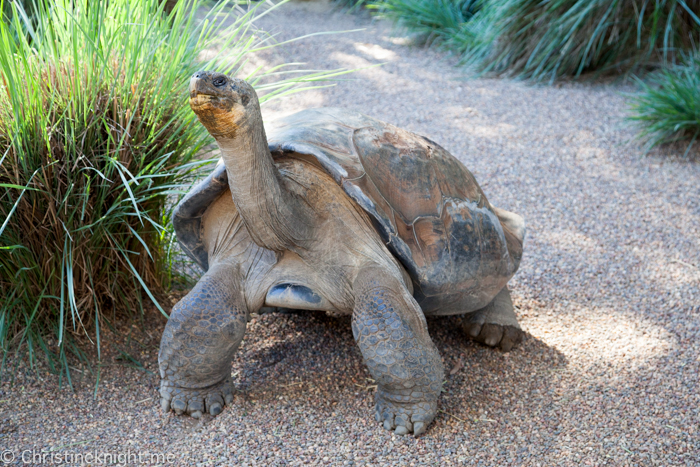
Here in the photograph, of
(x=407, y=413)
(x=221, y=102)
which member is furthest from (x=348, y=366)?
(x=221, y=102)

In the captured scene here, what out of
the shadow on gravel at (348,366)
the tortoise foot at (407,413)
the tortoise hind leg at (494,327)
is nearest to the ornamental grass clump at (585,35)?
the tortoise hind leg at (494,327)

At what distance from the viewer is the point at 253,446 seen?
6.95 ft

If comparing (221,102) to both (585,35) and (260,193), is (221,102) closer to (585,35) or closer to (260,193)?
(260,193)

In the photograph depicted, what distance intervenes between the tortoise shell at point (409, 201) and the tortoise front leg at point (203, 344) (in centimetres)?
34

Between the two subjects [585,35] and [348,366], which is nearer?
[348,366]

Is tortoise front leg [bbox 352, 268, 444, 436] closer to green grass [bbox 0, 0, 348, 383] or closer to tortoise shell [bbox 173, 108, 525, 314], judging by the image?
tortoise shell [bbox 173, 108, 525, 314]

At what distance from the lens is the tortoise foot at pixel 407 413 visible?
2176 mm

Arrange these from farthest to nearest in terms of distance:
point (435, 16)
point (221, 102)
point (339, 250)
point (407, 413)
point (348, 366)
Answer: point (435, 16) → point (348, 366) → point (339, 250) → point (407, 413) → point (221, 102)

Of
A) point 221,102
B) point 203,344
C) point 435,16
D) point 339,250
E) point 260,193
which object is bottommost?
point 435,16

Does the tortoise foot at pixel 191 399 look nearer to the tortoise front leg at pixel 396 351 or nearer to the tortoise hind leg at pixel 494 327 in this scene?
the tortoise front leg at pixel 396 351

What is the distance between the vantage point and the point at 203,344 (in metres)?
2.19

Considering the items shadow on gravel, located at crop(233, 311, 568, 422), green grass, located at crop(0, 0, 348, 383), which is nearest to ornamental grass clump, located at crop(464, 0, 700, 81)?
shadow on gravel, located at crop(233, 311, 568, 422)

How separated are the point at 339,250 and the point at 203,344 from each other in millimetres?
587

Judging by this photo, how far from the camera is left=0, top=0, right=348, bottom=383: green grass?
2344mm
